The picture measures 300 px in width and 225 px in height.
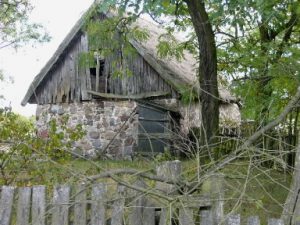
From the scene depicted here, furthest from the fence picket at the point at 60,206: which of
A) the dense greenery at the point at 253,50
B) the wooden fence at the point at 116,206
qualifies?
the dense greenery at the point at 253,50

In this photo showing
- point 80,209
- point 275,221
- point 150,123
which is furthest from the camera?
point 150,123

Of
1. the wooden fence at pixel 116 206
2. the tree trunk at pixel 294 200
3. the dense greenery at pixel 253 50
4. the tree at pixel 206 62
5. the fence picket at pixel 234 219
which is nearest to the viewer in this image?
the fence picket at pixel 234 219

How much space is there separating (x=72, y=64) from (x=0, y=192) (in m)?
12.6

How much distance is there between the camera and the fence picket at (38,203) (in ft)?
9.96

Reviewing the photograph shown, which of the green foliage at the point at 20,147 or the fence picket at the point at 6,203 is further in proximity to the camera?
the green foliage at the point at 20,147

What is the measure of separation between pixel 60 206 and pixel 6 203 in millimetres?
463

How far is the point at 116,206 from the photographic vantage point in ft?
9.27

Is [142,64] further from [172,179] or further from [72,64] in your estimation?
[172,179]

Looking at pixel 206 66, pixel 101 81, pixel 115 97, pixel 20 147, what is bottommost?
pixel 20 147

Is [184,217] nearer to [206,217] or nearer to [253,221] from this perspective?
[206,217]

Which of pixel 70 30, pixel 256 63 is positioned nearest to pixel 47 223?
pixel 256 63

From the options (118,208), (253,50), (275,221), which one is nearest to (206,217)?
(275,221)

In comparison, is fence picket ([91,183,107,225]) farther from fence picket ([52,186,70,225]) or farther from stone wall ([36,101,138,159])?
stone wall ([36,101,138,159])

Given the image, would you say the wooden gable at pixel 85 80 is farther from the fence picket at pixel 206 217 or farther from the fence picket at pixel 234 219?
the fence picket at pixel 234 219
